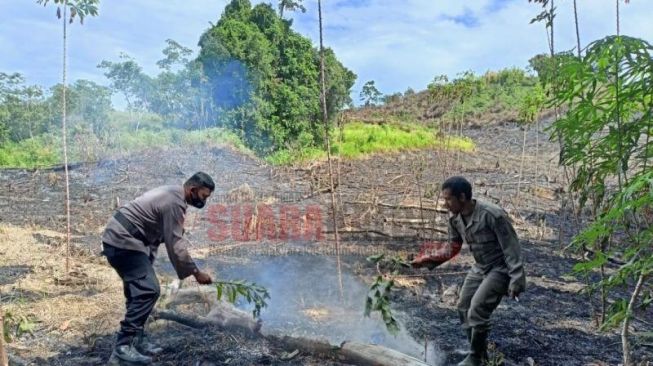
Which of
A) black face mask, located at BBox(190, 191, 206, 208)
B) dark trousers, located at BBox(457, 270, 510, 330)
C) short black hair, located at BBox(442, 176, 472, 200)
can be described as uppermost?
short black hair, located at BBox(442, 176, 472, 200)

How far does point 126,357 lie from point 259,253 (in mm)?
4072

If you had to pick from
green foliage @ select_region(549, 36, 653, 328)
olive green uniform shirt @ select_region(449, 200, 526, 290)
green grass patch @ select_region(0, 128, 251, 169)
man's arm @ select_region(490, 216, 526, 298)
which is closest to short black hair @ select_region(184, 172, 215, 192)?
olive green uniform shirt @ select_region(449, 200, 526, 290)

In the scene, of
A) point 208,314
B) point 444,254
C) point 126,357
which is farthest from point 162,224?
point 444,254

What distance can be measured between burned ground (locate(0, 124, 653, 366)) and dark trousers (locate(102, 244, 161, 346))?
404 mm

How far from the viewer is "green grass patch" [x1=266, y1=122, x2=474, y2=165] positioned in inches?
794

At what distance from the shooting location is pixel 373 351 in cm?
392

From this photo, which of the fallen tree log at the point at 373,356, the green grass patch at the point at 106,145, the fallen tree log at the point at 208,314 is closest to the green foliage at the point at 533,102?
the fallen tree log at the point at 373,356

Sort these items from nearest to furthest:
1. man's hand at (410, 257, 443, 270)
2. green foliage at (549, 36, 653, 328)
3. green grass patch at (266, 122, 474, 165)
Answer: green foliage at (549, 36, 653, 328) < man's hand at (410, 257, 443, 270) < green grass patch at (266, 122, 474, 165)

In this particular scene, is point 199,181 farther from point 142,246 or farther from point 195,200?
point 142,246

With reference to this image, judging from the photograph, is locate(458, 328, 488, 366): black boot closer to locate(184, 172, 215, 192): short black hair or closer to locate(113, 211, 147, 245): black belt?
locate(184, 172, 215, 192): short black hair

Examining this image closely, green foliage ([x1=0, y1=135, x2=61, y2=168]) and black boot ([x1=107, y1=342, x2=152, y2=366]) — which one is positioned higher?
green foliage ([x1=0, y1=135, x2=61, y2=168])

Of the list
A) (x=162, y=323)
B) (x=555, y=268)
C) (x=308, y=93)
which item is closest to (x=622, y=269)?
(x=162, y=323)

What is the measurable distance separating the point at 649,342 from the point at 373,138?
19.6 m

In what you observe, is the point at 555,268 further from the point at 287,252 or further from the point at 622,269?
the point at 622,269
